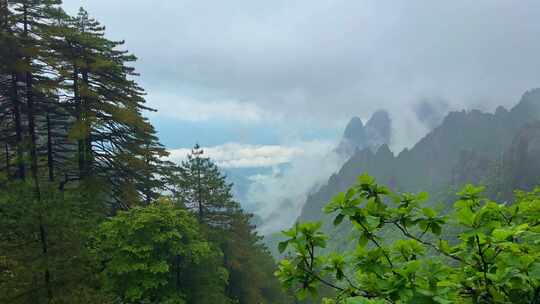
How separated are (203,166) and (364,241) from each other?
29768mm

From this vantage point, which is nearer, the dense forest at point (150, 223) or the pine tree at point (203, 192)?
the dense forest at point (150, 223)

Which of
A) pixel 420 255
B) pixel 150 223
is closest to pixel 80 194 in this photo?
pixel 150 223

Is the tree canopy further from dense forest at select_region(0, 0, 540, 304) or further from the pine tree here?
the pine tree

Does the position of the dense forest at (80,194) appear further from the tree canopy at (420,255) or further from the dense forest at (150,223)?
the tree canopy at (420,255)

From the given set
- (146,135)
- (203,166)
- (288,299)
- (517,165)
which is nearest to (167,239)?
(146,135)

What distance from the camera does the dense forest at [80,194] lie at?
36.2 ft

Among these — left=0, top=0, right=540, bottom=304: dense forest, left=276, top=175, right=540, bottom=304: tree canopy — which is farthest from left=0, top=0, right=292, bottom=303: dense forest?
left=276, top=175, right=540, bottom=304: tree canopy

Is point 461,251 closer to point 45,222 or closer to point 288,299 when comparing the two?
point 45,222

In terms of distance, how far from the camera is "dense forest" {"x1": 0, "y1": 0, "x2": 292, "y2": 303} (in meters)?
11.0

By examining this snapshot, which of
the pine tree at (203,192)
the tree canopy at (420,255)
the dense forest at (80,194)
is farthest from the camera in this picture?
the pine tree at (203,192)

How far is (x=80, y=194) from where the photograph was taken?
1527 centimetres

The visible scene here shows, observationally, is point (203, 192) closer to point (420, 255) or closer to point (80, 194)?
point (80, 194)

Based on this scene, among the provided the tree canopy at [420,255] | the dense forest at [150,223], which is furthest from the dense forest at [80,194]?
the tree canopy at [420,255]

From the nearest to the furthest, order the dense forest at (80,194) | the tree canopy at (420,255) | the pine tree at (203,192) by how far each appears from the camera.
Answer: the tree canopy at (420,255), the dense forest at (80,194), the pine tree at (203,192)
